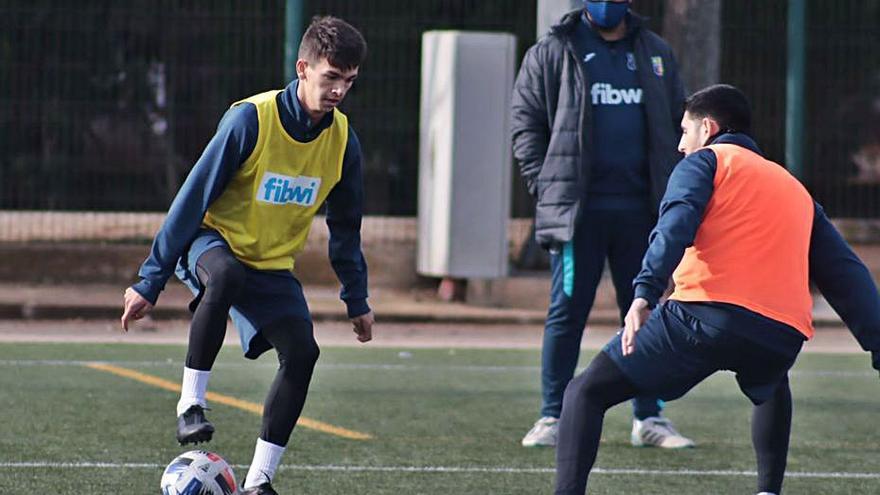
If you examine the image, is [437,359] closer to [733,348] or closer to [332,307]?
[332,307]

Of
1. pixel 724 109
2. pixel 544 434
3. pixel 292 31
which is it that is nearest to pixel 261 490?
pixel 724 109

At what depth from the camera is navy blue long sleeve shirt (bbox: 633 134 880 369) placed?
5.40 m

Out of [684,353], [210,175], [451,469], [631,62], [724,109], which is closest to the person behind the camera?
[684,353]

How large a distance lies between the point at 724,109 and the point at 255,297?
5.60 ft

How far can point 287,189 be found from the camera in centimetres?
607

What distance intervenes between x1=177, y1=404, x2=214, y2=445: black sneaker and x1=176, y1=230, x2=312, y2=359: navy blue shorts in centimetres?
34

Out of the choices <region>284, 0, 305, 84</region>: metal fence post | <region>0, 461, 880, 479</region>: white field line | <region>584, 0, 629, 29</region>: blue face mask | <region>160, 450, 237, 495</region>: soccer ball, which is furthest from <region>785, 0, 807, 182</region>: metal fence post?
<region>160, 450, 237, 495</region>: soccer ball

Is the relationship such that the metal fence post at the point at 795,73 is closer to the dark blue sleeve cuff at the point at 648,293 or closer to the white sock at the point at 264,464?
the white sock at the point at 264,464

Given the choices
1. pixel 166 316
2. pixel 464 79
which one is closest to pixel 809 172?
pixel 464 79

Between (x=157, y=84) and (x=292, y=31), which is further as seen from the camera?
(x=157, y=84)

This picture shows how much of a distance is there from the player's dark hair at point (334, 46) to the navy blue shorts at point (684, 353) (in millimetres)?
1338

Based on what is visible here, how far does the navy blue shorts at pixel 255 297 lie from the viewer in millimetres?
6062

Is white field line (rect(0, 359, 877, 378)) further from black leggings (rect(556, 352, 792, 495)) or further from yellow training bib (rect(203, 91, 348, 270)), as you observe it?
black leggings (rect(556, 352, 792, 495))

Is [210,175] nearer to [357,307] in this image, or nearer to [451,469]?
[357,307]
